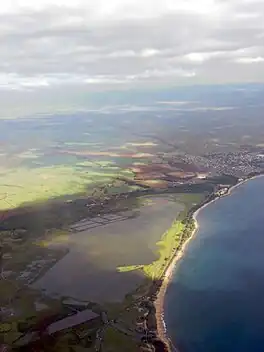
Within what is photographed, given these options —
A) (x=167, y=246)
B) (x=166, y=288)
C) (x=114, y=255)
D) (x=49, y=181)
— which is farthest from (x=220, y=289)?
(x=49, y=181)

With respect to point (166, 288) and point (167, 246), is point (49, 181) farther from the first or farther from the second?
point (166, 288)

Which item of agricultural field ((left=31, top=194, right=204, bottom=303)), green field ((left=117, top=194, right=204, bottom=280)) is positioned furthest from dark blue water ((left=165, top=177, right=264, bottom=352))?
agricultural field ((left=31, top=194, right=204, bottom=303))

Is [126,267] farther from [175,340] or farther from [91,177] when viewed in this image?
[91,177]

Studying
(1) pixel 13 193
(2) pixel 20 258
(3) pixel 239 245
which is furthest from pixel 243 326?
(1) pixel 13 193

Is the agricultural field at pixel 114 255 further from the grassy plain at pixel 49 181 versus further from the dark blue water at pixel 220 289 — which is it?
the grassy plain at pixel 49 181

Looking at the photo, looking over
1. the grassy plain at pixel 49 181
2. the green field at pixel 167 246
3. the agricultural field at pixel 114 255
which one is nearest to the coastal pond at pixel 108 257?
the agricultural field at pixel 114 255

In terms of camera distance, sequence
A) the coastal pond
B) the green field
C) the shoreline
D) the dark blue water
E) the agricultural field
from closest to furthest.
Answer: the shoreline, the dark blue water, the coastal pond, the agricultural field, the green field

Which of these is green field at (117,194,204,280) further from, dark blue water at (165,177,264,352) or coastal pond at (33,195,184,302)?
dark blue water at (165,177,264,352)

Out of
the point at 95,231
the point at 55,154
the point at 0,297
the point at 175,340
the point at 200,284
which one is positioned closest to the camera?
the point at 175,340
